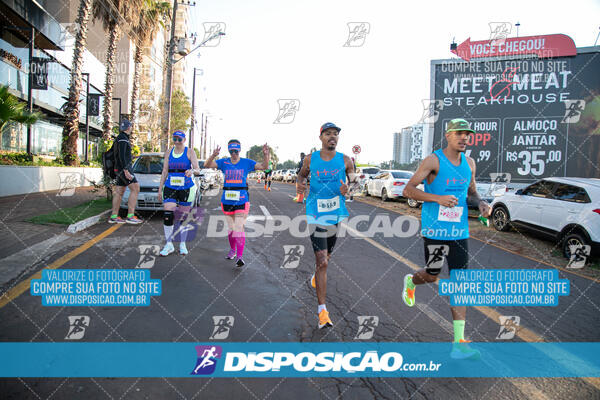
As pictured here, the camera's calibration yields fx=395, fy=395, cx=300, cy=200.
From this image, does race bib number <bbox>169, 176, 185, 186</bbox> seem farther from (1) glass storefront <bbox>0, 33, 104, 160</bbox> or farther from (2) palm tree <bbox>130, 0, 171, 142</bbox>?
(2) palm tree <bbox>130, 0, 171, 142</bbox>

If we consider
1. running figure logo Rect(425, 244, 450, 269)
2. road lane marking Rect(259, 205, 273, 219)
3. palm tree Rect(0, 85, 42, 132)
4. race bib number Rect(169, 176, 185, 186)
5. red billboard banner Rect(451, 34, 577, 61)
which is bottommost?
road lane marking Rect(259, 205, 273, 219)

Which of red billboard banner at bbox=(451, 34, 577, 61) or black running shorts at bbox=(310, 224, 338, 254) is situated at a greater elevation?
red billboard banner at bbox=(451, 34, 577, 61)

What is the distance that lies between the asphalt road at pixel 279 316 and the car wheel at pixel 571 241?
1.05 meters

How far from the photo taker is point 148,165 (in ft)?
37.7

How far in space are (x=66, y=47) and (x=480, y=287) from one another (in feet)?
109

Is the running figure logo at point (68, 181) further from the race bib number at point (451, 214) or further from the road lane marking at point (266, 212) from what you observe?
the race bib number at point (451, 214)

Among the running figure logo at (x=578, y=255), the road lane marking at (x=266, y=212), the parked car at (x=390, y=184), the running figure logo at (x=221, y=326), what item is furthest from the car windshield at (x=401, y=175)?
the running figure logo at (x=221, y=326)

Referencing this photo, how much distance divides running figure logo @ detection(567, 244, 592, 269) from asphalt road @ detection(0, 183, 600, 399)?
0.84 meters

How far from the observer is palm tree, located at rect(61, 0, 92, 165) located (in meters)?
17.6

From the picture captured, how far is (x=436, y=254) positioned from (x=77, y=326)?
11.4 ft

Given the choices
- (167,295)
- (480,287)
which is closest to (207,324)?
(167,295)

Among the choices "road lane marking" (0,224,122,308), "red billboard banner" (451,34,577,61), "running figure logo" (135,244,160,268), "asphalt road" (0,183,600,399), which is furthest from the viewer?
"red billboard banner" (451,34,577,61)

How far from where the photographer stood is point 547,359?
3.46 metres

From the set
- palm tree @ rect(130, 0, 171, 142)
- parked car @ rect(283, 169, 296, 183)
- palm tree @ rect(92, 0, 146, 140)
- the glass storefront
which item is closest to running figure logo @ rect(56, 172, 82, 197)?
palm tree @ rect(92, 0, 146, 140)
